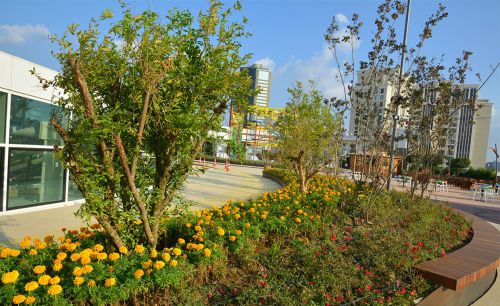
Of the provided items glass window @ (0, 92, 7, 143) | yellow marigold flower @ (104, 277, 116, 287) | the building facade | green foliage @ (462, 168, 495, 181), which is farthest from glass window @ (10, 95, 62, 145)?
green foliage @ (462, 168, 495, 181)

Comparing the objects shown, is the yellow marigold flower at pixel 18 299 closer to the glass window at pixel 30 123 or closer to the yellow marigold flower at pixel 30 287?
the yellow marigold flower at pixel 30 287

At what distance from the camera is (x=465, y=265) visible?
414 cm

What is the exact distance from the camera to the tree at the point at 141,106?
2639mm

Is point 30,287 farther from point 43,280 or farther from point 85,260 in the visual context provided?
point 85,260

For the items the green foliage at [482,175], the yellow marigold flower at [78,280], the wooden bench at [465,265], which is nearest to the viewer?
the yellow marigold flower at [78,280]

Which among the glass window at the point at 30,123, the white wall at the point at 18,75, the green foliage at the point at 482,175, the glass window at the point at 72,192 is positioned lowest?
the glass window at the point at 72,192

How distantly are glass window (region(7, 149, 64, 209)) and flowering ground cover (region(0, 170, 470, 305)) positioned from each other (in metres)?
3.90

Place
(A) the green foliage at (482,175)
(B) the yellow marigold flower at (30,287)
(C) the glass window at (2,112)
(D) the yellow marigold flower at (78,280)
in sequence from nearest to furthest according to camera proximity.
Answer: (B) the yellow marigold flower at (30,287), (D) the yellow marigold flower at (78,280), (C) the glass window at (2,112), (A) the green foliage at (482,175)

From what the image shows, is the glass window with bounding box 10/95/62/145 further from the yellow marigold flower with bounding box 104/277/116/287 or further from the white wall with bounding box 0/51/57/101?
the yellow marigold flower with bounding box 104/277/116/287

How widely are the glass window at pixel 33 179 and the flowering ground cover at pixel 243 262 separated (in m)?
3.90

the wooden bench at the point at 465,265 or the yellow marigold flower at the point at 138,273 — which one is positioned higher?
the yellow marigold flower at the point at 138,273

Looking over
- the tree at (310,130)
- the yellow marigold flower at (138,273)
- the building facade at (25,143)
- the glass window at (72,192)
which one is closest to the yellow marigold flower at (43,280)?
the yellow marigold flower at (138,273)

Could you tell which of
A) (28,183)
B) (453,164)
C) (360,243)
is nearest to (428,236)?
(360,243)

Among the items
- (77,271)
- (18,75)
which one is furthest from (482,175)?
(77,271)
